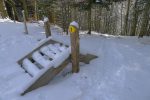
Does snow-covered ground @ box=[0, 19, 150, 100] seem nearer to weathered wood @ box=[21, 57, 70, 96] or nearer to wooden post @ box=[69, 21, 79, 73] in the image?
weathered wood @ box=[21, 57, 70, 96]

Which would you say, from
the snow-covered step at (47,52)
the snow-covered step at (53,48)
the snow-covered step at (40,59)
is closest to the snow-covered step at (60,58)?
the snow-covered step at (40,59)

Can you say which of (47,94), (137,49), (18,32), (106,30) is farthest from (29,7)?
(47,94)

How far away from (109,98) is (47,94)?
1181mm

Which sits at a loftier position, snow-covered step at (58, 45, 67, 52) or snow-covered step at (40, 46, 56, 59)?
snow-covered step at (58, 45, 67, 52)

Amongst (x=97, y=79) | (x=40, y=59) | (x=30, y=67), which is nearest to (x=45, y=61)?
(x=40, y=59)

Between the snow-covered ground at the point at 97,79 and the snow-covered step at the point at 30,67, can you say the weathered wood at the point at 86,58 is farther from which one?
the snow-covered step at the point at 30,67

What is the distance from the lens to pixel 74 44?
404 cm

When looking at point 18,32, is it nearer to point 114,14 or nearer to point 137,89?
point 137,89

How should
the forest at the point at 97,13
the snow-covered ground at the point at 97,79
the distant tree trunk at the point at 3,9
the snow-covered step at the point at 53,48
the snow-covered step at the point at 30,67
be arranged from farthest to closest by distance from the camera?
the distant tree trunk at the point at 3,9 < the forest at the point at 97,13 < the snow-covered step at the point at 53,48 < the snow-covered step at the point at 30,67 < the snow-covered ground at the point at 97,79

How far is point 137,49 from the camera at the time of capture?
5891mm

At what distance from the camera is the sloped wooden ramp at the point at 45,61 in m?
3.91

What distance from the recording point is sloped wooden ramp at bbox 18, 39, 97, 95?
3910mm

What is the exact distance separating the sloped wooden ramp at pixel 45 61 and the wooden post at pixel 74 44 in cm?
15

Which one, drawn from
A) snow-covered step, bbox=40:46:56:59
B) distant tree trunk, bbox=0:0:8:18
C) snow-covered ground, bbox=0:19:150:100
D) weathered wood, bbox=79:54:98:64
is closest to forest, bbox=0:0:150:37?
distant tree trunk, bbox=0:0:8:18
